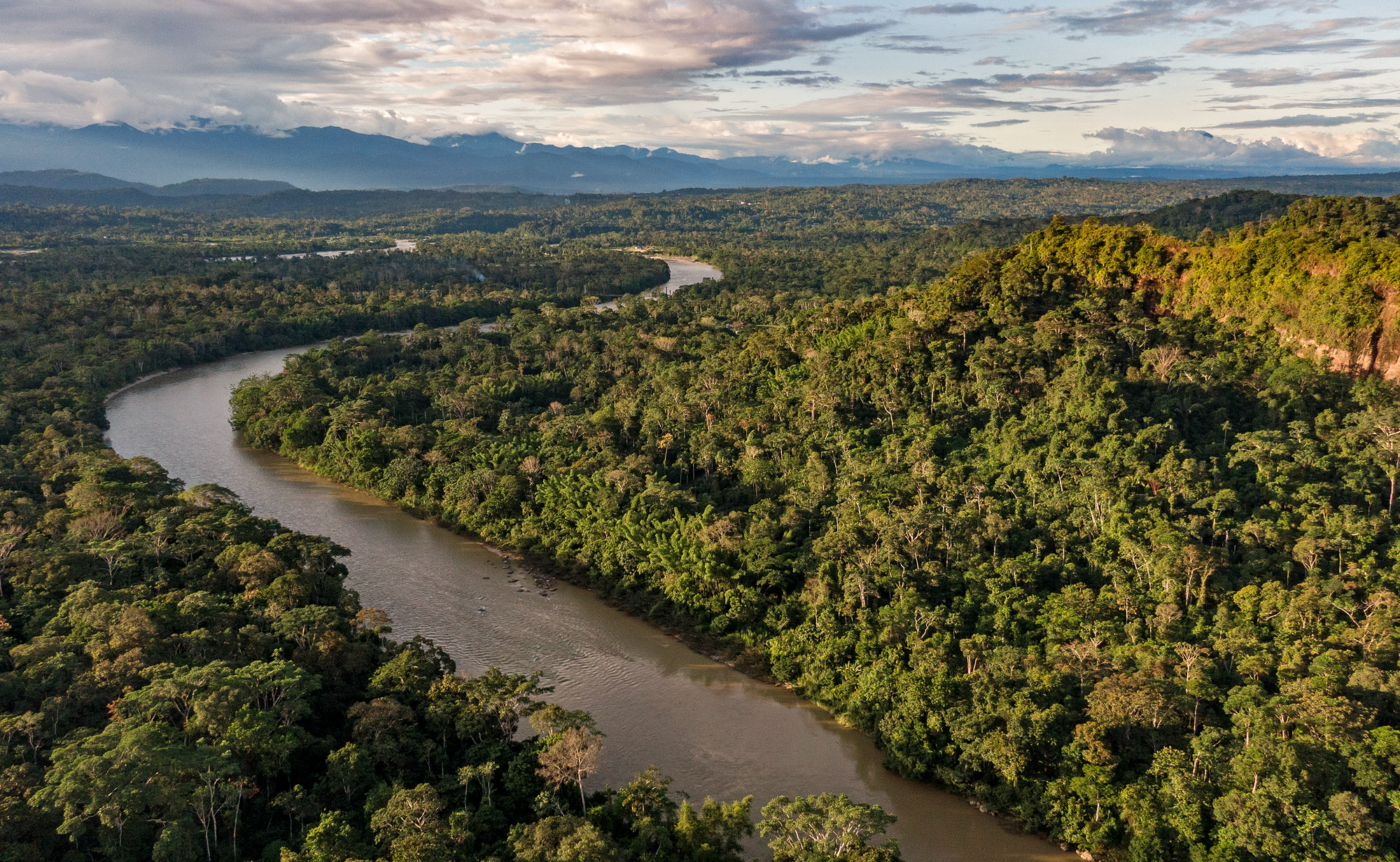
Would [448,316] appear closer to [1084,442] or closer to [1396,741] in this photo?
[1084,442]

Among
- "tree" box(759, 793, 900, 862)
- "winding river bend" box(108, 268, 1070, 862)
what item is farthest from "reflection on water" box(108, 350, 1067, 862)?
"tree" box(759, 793, 900, 862)

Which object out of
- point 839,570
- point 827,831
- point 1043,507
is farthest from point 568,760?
point 1043,507

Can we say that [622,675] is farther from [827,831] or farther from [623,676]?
[827,831]

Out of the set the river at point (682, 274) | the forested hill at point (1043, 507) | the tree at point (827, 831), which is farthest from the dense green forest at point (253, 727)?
the river at point (682, 274)

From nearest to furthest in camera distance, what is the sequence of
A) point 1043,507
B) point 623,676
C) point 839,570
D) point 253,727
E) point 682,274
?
point 253,727 < point 623,676 < point 839,570 < point 1043,507 < point 682,274

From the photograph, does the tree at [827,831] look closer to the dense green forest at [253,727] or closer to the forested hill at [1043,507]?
the dense green forest at [253,727]

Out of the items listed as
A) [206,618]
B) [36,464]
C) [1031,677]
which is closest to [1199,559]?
[1031,677]

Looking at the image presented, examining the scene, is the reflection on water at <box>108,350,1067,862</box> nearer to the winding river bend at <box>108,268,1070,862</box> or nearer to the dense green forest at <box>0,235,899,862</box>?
the winding river bend at <box>108,268,1070,862</box>

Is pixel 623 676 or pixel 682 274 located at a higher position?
pixel 682 274
